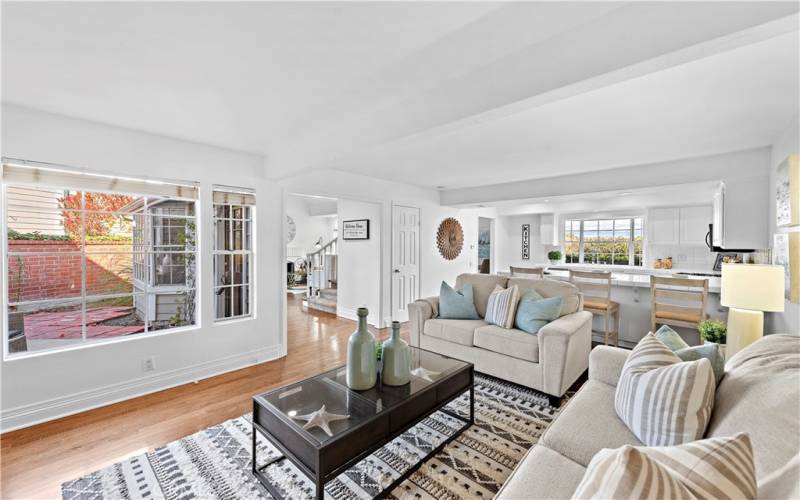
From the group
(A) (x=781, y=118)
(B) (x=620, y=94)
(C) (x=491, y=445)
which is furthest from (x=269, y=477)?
(A) (x=781, y=118)

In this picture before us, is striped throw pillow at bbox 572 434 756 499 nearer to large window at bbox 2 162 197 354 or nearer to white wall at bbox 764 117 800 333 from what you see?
white wall at bbox 764 117 800 333

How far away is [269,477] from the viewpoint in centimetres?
187

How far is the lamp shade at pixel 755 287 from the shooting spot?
2.14 metres

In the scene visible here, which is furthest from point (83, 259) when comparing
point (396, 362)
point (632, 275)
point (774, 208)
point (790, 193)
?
point (632, 275)

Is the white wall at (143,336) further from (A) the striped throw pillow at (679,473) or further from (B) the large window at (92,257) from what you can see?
(A) the striped throw pillow at (679,473)

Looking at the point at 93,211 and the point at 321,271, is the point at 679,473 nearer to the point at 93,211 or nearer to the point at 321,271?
the point at 93,211

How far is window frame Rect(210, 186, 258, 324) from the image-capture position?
338 cm

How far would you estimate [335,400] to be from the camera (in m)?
1.83

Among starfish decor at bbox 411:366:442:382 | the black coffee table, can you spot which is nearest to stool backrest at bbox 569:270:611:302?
the black coffee table

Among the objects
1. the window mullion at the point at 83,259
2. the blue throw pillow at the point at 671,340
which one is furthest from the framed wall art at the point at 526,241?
the window mullion at the point at 83,259

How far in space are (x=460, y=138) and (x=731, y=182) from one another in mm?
2830

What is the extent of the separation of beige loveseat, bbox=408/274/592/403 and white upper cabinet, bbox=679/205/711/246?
14.3ft

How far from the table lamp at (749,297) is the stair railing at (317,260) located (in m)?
6.19

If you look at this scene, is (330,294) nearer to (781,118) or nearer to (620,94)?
(620,94)
